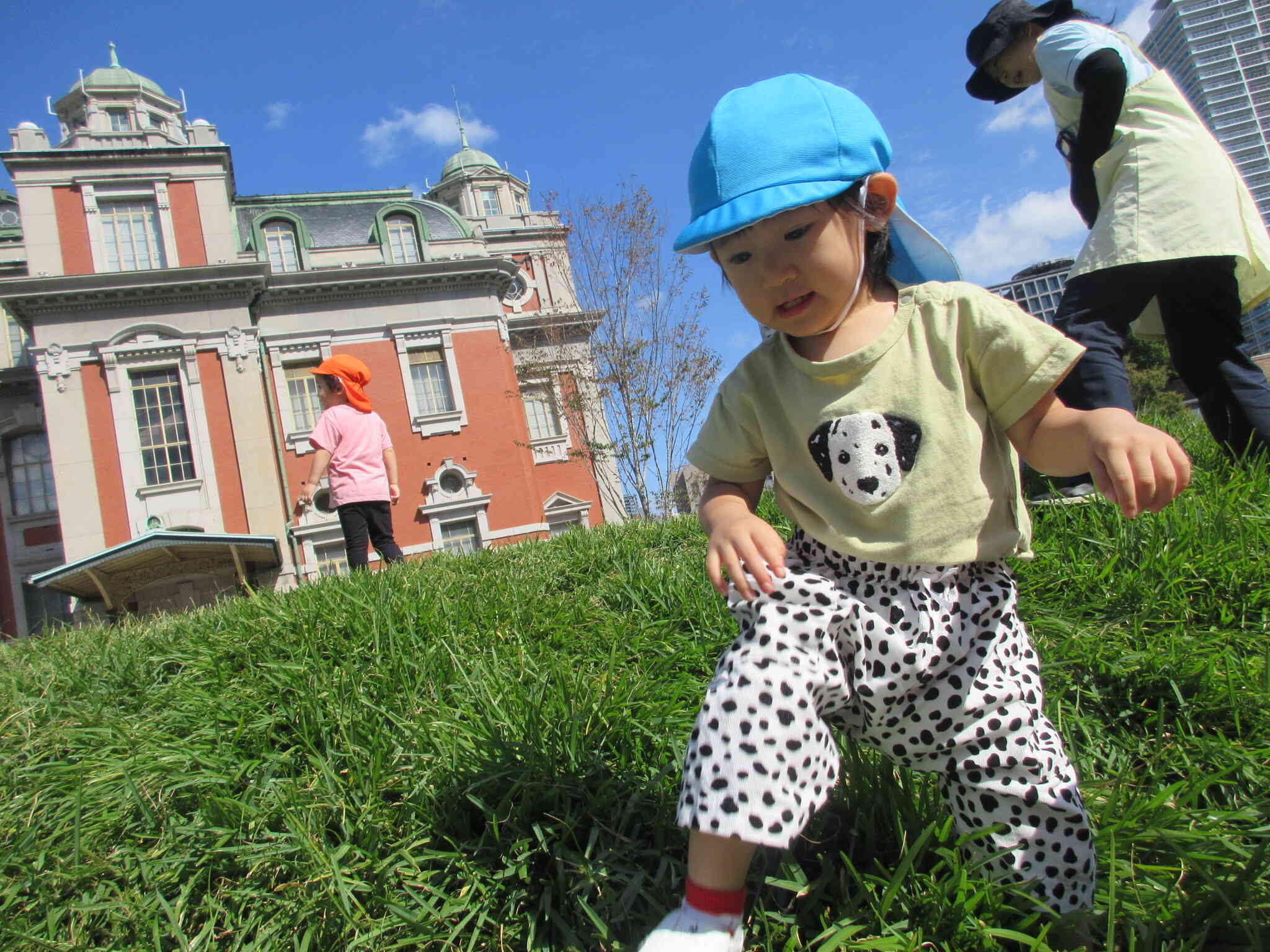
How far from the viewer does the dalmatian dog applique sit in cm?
139

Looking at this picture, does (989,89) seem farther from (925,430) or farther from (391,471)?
(391,471)

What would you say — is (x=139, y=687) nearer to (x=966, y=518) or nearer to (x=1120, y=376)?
(x=966, y=518)

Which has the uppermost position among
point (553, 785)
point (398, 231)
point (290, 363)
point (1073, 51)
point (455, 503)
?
point (398, 231)

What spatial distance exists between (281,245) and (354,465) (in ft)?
69.7

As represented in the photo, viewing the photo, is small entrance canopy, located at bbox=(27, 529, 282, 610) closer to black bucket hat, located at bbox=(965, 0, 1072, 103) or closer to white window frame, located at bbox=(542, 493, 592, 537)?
black bucket hat, located at bbox=(965, 0, 1072, 103)

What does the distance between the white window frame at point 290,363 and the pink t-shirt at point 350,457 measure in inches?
670

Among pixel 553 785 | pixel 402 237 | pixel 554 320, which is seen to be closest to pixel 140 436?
pixel 402 237

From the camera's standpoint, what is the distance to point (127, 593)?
1323cm

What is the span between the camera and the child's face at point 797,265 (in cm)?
136

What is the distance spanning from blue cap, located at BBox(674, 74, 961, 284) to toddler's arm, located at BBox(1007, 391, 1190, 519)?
58 centimetres

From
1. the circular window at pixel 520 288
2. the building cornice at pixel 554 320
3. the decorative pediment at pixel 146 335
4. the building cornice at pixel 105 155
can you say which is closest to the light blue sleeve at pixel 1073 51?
the building cornice at pixel 554 320

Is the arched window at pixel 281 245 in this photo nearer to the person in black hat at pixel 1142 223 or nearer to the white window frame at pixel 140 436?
the white window frame at pixel 140 436

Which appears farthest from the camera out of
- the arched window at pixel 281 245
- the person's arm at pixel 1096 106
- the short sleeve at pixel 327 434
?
the arched window at pixel 281 245

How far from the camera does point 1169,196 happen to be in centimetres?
288
